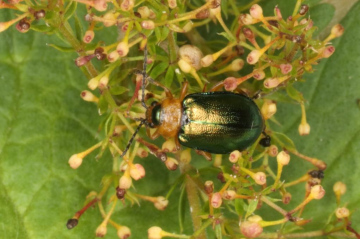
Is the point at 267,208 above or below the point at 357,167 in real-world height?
below

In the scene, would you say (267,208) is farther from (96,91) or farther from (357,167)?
(96,91)

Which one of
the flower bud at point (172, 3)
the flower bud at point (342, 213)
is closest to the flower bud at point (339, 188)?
the flower bud at point (342, 213)

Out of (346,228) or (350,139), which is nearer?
(346,228)

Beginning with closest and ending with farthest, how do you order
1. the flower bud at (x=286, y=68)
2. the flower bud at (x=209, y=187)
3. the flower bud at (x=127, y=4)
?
1. the flower bud at (x=127, y=4)
2. the flower bud at (x=286, y=68)
3. the flower bud at (x=209, y=187)

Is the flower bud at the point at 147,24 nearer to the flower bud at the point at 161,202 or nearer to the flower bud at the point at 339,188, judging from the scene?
the flower bud at the point at 161,202

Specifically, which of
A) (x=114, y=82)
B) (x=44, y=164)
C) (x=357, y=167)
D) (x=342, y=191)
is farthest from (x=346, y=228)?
(x=44, y=164)

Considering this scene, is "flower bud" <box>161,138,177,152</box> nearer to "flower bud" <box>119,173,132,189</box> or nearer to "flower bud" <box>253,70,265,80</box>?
"flower bud" <box>119,173,132,189</box>

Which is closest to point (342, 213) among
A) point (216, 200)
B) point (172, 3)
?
point (216, 200)
